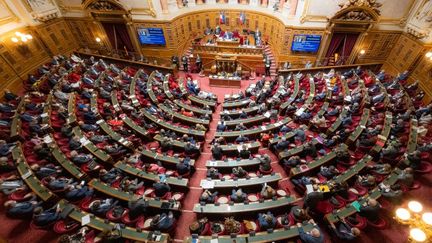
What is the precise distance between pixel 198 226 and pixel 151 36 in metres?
16.5

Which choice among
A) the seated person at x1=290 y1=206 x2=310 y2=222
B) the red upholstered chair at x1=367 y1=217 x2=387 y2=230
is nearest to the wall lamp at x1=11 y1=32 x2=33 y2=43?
the seated person at x1=290 y1=206 x2=310 y2=222

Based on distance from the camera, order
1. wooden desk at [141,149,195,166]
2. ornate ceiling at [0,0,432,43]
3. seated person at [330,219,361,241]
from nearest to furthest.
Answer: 1. seated person at [330,219,361,241]
2. wooden desk at [141,149,195,166]
3. ornate ceiling at [0,0,432,43]

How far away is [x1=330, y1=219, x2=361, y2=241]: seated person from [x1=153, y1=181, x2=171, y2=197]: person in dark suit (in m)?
5.81

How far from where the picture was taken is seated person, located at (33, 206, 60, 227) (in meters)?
6.54

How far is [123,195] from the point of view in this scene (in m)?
7.65

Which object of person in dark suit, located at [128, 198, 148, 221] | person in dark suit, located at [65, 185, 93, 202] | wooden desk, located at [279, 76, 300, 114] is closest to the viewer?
person in dark suit, located at [128, 198, 148, 221]

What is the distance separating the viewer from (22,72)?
49.1 ft

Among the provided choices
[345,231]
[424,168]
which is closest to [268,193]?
[345,231]

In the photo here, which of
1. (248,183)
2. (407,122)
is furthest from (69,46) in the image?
(407,122)

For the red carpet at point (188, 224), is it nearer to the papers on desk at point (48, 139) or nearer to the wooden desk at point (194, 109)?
the papers on desk at point (48, 139)

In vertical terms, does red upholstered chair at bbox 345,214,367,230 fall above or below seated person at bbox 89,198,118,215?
below

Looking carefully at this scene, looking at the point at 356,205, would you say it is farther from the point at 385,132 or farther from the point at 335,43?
the point at 335,43

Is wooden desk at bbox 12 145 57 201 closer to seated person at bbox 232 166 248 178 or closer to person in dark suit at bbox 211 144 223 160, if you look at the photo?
person in dark suit at bbox 211 144 223 160

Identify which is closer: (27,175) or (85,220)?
(85,220)
